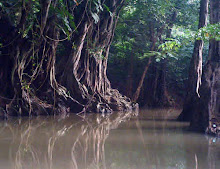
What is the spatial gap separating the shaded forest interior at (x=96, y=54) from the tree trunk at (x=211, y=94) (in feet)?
0.07

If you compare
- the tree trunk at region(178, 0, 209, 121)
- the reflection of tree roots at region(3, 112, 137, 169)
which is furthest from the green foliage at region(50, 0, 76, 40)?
the tree trunk at region(178, 0, 209, 121)

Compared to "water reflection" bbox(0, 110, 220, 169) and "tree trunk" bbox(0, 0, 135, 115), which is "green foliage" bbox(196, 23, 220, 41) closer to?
"water reflection" bbox(0, 110, 220, 169)

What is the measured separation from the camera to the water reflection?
417 cm

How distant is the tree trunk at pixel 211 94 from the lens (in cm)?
699

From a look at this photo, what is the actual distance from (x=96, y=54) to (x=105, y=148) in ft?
23.2

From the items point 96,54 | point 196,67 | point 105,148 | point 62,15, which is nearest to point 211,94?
point 196,67

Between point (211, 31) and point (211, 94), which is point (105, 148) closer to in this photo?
point (211, 31)

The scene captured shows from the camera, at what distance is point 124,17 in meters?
15.3

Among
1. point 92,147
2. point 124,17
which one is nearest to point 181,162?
point 92,147

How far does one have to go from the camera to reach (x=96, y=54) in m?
11.9

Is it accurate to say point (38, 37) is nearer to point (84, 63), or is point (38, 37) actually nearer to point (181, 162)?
point (84, 63)

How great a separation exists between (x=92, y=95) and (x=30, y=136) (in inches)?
227

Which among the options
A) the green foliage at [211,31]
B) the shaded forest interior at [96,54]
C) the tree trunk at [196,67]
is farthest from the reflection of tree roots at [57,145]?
the tree trunk at [196,67]

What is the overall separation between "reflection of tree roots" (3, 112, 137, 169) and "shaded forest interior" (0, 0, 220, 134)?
2322mm
